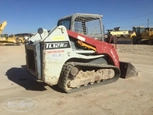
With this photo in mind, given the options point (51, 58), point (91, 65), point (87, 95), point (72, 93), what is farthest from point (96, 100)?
point (51, 58)

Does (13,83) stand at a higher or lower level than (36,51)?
lower

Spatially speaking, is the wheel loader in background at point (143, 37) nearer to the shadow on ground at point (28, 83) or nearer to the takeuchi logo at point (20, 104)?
the shadow on ground at point (28, 83)

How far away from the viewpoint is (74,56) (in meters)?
5.15

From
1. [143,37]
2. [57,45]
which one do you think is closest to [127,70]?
[57,45]

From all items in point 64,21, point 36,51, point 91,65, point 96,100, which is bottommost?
point 96,100

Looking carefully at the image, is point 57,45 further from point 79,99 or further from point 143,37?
point 143,37

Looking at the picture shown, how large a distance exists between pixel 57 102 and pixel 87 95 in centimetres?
90

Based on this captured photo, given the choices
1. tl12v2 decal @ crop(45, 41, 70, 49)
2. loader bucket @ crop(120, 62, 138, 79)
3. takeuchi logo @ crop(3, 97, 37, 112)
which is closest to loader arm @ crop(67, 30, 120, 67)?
tl12v2 decal @ crop(45, 41, 70, 49)

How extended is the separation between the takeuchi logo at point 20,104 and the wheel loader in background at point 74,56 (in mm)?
645

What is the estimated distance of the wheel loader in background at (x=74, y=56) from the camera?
4785 millimetres

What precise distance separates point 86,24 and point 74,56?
142 cm

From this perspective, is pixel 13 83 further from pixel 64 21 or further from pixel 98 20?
pixel 98 20

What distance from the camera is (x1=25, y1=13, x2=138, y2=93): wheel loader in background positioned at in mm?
4785

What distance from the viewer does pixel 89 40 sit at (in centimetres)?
553
